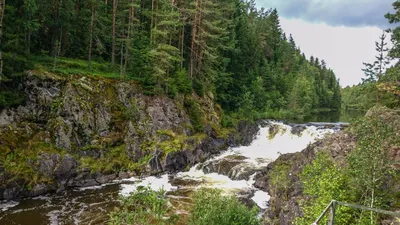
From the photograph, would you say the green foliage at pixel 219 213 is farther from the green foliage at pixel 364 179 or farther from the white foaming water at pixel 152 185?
the white foaming water at pixel 152 185

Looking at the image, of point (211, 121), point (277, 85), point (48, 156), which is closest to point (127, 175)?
point (48, 156)

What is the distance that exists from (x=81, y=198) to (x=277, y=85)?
48.2 m

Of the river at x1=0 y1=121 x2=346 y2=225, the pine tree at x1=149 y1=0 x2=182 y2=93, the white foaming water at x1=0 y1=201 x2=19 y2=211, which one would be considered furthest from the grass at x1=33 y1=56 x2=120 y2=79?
the white foaming water at x1=0 y1=201 x2=19 y2=211

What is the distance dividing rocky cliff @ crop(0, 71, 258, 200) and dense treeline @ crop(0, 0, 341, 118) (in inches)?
66.2

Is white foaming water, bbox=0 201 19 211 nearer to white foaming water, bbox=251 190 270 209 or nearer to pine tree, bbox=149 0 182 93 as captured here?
white foaming water, bbox=251 190 270 209

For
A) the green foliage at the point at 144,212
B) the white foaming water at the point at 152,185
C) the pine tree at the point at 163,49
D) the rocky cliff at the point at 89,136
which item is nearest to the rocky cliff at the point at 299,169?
the green foliage at the point at 144,212

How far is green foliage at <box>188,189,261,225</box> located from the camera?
10.1 metres

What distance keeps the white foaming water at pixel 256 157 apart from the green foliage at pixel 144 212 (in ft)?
3.96

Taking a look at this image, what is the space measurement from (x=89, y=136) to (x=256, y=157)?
1547 centimetres

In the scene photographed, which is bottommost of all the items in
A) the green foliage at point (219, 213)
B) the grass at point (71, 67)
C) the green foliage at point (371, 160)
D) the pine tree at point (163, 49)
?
the green foliage at point (219, 213)

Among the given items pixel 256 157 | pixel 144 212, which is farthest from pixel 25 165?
pixel 256 157

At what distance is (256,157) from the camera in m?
28.8

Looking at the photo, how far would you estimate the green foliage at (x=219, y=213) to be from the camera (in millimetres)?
10141

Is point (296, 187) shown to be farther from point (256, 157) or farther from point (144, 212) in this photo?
point (256, 157)
